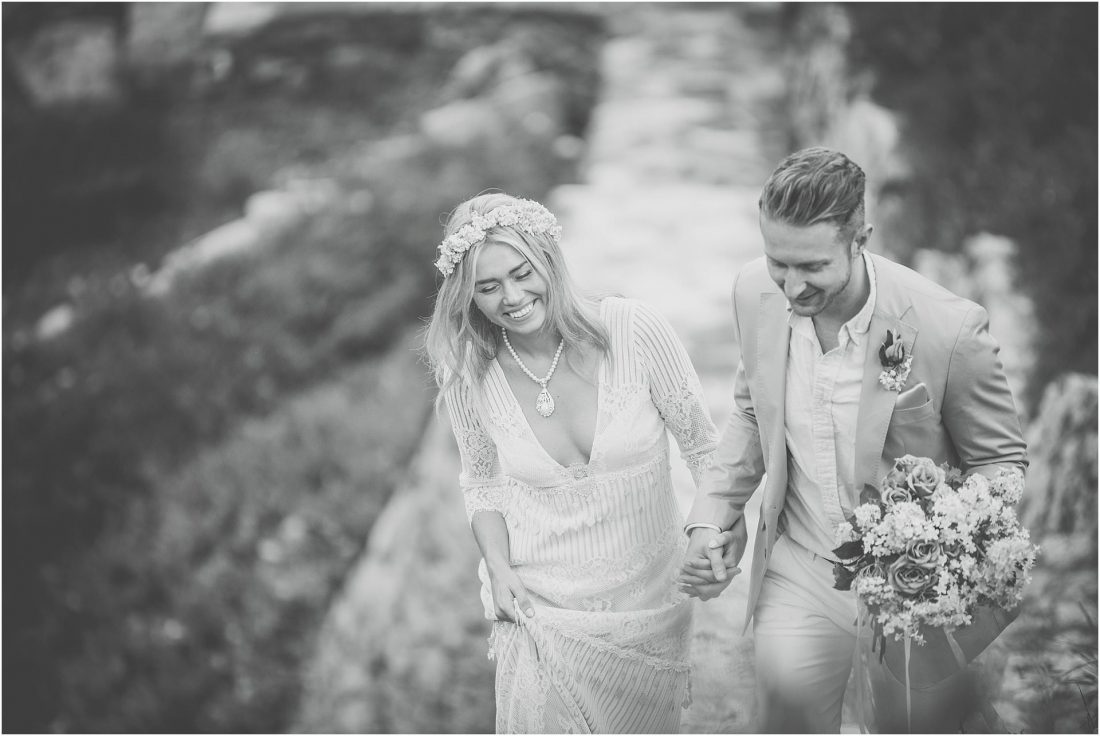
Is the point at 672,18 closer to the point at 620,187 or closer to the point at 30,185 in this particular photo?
Answer: the point at 620,187

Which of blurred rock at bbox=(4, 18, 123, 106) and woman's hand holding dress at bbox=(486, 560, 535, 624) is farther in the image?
blurred rock at bbox=(4, 18, 123, 106)

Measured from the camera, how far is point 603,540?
3318mm

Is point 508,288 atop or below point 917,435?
atop

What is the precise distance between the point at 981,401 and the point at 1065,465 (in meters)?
1.92

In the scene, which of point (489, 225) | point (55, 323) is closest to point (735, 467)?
point (489, 225)

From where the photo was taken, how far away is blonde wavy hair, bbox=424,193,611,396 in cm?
320

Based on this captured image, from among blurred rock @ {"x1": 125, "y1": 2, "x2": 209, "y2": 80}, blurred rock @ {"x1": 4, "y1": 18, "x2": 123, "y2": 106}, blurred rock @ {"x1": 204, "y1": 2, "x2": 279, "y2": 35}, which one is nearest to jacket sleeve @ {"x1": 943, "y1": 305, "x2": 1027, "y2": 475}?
blurred rock @ {"x1": 204, "y1": 2, "x2": 279, "y2": 35}

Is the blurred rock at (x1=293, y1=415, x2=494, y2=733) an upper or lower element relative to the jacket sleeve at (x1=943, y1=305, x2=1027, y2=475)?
lower

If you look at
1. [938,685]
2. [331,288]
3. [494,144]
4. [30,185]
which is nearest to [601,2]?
[494,144]

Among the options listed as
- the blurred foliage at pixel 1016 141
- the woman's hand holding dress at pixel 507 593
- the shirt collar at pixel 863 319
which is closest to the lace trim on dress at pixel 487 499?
the woman's hand holding dress at pixel 507 593

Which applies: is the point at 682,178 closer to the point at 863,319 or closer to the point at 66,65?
the point at 863,319

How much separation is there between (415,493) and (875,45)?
14.2 ft

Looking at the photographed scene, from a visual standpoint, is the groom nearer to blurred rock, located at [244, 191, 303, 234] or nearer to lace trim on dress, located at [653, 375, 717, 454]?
lace trim on dress, located at [653, 375, 717, 454]

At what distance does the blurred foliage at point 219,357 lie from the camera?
21.2 ft
